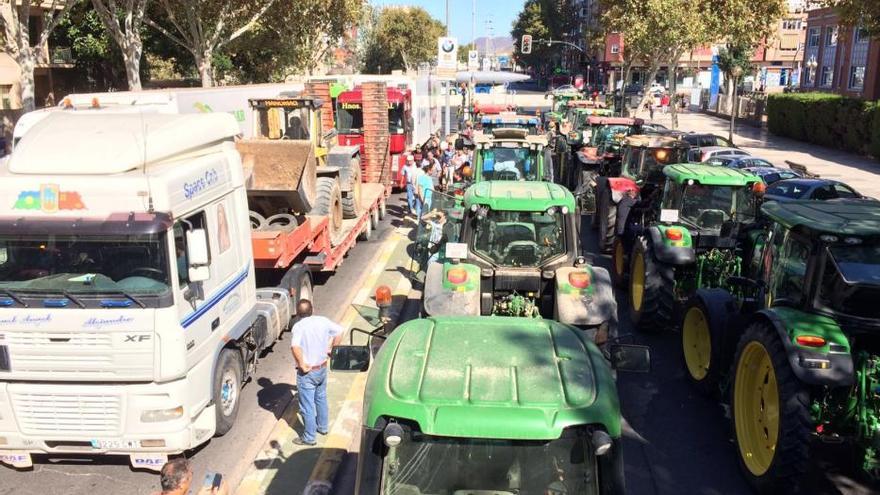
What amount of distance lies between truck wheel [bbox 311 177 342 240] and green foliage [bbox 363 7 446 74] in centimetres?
6045

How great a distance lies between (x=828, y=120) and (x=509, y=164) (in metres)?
23.5

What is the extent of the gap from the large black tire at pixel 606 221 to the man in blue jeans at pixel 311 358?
781 cm

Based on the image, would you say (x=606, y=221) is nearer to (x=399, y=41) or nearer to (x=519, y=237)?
(x=519, y=237)

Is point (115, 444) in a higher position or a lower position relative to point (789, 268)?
lower

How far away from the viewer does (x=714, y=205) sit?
10.0 m

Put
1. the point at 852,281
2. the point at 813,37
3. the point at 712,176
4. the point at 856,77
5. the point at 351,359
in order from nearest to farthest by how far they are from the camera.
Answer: the point at 351,359 → the point at 852,281 → the point at 712,176 → the point at 856,77 → the point at 813,37

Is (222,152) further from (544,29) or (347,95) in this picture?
(544,29)

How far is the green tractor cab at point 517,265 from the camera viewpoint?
6.94 metres

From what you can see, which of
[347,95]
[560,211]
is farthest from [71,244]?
[347,95]

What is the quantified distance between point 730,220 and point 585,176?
7402mm

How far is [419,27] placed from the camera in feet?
249

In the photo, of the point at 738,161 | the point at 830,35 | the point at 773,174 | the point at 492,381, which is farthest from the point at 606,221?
the point at 830,35

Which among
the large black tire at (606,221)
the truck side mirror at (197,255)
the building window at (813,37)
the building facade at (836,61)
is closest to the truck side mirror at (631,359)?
the truck side mirror at (197,255)

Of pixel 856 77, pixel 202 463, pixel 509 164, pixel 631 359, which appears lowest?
pixel 202 463
